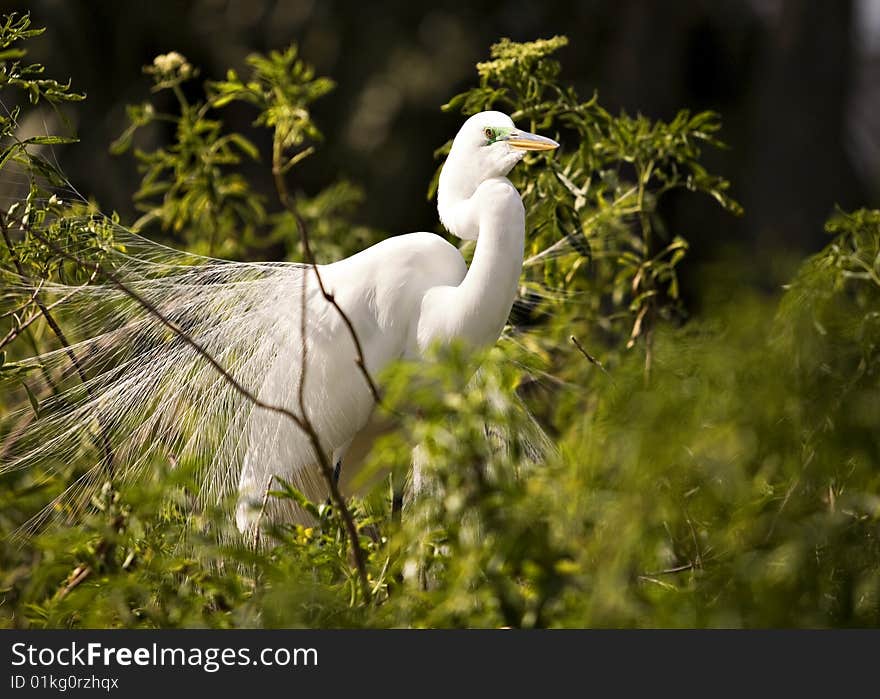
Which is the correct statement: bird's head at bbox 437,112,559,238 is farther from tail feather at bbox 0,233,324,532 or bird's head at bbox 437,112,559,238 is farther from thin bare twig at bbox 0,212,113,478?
thin bare twig at bbox 0,212,113,478

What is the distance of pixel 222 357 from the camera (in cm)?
230

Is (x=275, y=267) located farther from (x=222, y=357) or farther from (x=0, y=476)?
(x=0, y=476)

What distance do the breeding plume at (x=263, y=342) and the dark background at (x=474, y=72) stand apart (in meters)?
5.39

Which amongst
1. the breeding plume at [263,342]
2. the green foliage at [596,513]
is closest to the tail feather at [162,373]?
the breeding plume at [263,342]

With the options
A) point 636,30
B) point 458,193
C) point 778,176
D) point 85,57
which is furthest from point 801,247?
point 458,193

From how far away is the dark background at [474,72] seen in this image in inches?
304

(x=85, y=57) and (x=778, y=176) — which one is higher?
(x=85, y=57)


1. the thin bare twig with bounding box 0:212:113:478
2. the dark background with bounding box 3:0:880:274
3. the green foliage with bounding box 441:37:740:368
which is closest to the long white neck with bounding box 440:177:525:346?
the green foliage with bounding box 441:37:740:368

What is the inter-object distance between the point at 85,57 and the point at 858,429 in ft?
25.9

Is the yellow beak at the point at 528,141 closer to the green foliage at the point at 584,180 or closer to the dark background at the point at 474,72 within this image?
the green foliage at the point at 584,180

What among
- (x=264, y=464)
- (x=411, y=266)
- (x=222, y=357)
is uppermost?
(x=411, y=266)

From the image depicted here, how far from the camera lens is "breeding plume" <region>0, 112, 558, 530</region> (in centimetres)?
213

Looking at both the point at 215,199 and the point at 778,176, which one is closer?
the point at 215,199

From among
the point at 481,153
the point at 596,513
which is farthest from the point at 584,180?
the point at 596,513
